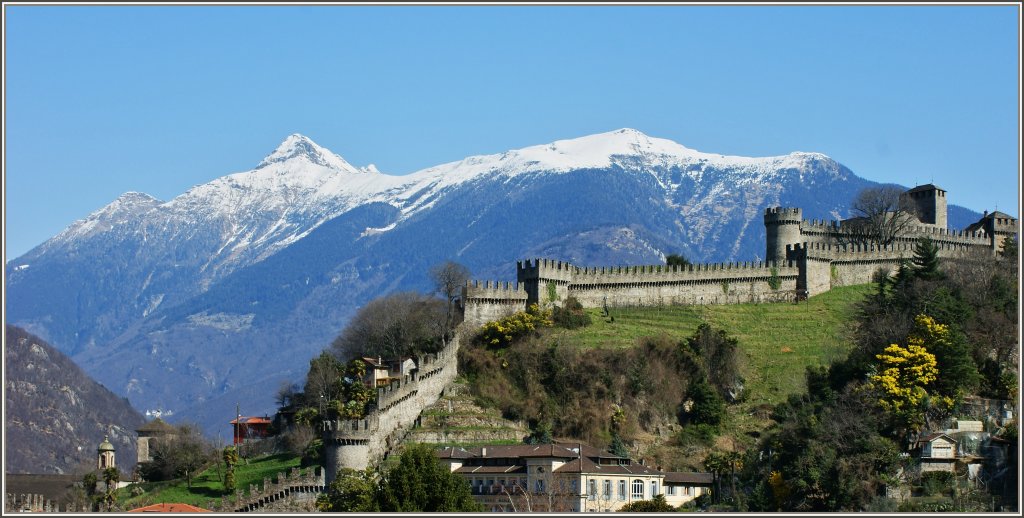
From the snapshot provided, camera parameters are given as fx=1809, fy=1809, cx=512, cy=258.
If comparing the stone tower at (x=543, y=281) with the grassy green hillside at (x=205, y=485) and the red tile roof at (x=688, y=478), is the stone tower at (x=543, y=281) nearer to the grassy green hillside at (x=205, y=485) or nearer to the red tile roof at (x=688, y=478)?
the grassy green hillside at (x=205, y=485)

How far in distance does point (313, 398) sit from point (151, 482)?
1172cm

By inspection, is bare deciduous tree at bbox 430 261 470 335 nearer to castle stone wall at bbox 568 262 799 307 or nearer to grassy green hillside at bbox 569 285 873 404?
grassy green hillside at bbox 569 285 873 404

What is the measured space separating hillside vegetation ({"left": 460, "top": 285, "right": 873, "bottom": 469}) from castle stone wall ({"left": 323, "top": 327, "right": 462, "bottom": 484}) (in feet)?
7.19

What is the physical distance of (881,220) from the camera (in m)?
140

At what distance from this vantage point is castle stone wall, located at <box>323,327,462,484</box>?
10181 cm

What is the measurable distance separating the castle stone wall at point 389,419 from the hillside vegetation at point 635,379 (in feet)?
7.19

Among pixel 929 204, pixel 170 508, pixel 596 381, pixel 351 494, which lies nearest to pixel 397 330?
pixel 596 381

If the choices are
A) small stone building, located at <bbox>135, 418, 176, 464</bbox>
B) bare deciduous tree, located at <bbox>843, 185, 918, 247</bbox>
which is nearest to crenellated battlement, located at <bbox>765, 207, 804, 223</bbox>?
bare deciduous tree, located at <bbox>843, 185, 918, 247</bbox>

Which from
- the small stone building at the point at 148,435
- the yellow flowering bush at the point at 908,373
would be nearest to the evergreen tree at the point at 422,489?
the yellow flowering bush at the point at 908,373

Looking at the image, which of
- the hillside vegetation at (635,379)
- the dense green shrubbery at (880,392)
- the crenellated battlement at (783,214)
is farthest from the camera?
the crenellated battlement at (783,214)

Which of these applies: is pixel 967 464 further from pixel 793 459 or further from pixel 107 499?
pixel 107 499

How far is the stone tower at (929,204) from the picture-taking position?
144125 millimetres

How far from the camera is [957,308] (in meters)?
110

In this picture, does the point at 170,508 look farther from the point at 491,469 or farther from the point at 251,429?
the point at 251,429
